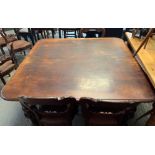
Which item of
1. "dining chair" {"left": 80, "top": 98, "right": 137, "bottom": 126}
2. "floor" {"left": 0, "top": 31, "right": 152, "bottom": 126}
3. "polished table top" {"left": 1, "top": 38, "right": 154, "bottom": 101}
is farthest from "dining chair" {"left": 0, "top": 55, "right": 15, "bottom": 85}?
"dining chair" {"left": 80, "top": 98, "right": 137, "bottom": 126}

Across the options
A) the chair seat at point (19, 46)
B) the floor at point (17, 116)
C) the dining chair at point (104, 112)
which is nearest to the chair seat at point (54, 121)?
the dining chair at point (104, 112)

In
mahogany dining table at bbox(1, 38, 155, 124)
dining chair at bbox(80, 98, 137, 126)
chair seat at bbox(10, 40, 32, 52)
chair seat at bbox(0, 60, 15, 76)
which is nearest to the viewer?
dining chair at bbox(80, 98, 137, 126)

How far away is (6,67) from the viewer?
7.47 feet

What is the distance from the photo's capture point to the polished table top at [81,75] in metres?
1.19

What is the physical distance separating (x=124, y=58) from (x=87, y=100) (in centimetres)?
80

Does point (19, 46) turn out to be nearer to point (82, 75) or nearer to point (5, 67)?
point (5, 67)

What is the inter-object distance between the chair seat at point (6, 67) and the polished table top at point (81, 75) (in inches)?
25.2

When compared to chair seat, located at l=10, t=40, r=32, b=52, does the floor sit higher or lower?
lower

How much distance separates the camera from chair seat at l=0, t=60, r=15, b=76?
7.26 ft

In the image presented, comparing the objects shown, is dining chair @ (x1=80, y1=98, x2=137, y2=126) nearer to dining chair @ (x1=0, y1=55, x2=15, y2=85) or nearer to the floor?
the floor

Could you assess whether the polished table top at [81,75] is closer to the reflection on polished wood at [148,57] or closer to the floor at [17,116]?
the reflection on polished wood at [148,57]

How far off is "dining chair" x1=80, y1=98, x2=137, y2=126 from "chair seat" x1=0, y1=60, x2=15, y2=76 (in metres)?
1.48

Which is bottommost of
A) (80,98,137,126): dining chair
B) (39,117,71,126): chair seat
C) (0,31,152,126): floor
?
(0,31,152,126): floor
